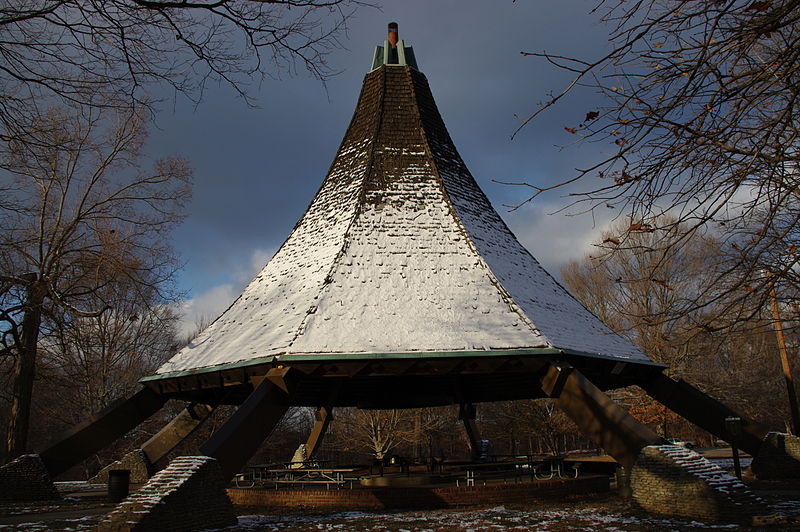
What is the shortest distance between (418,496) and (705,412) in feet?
19.3

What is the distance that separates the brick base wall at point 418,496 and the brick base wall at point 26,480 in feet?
13.6

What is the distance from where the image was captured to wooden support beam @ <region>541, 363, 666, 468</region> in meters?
8.12

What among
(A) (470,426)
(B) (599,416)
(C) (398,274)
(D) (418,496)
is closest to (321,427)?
(A) (470,426)

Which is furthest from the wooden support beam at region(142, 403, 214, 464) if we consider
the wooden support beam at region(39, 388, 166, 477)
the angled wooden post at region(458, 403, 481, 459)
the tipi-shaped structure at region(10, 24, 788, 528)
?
the angled wooden post at region(458, 403, 481, 459)

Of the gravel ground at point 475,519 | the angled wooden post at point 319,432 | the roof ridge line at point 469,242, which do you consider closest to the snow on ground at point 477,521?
the gravel ground at point 475,519

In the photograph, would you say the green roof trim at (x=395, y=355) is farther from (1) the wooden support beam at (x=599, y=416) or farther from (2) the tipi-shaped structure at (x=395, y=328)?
(1) the wooden support beam at (x=599, y=416)

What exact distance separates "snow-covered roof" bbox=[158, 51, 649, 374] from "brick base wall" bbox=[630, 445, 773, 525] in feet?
7.50

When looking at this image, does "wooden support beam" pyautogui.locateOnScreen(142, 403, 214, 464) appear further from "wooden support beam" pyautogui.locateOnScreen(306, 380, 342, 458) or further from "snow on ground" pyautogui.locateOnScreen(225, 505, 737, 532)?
"snow on ground" pyautogui.locateOnScreen(225, 505, 737, 532)

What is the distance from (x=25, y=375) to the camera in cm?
1455

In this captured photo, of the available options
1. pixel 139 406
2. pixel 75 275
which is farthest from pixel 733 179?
pixel 75 275

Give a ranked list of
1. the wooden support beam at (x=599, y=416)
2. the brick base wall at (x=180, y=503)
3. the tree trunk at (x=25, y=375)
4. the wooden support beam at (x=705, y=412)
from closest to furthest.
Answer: the brick base wall at (x=180, y=503)
the wooden support beam at (x=599, y=416)
the wooden support beam at (x=705, y=412)
the tree trunk at (x=25, y=375)

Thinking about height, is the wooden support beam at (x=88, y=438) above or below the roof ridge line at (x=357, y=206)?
below

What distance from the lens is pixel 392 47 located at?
16.5m

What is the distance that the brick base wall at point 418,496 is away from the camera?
920 cm
